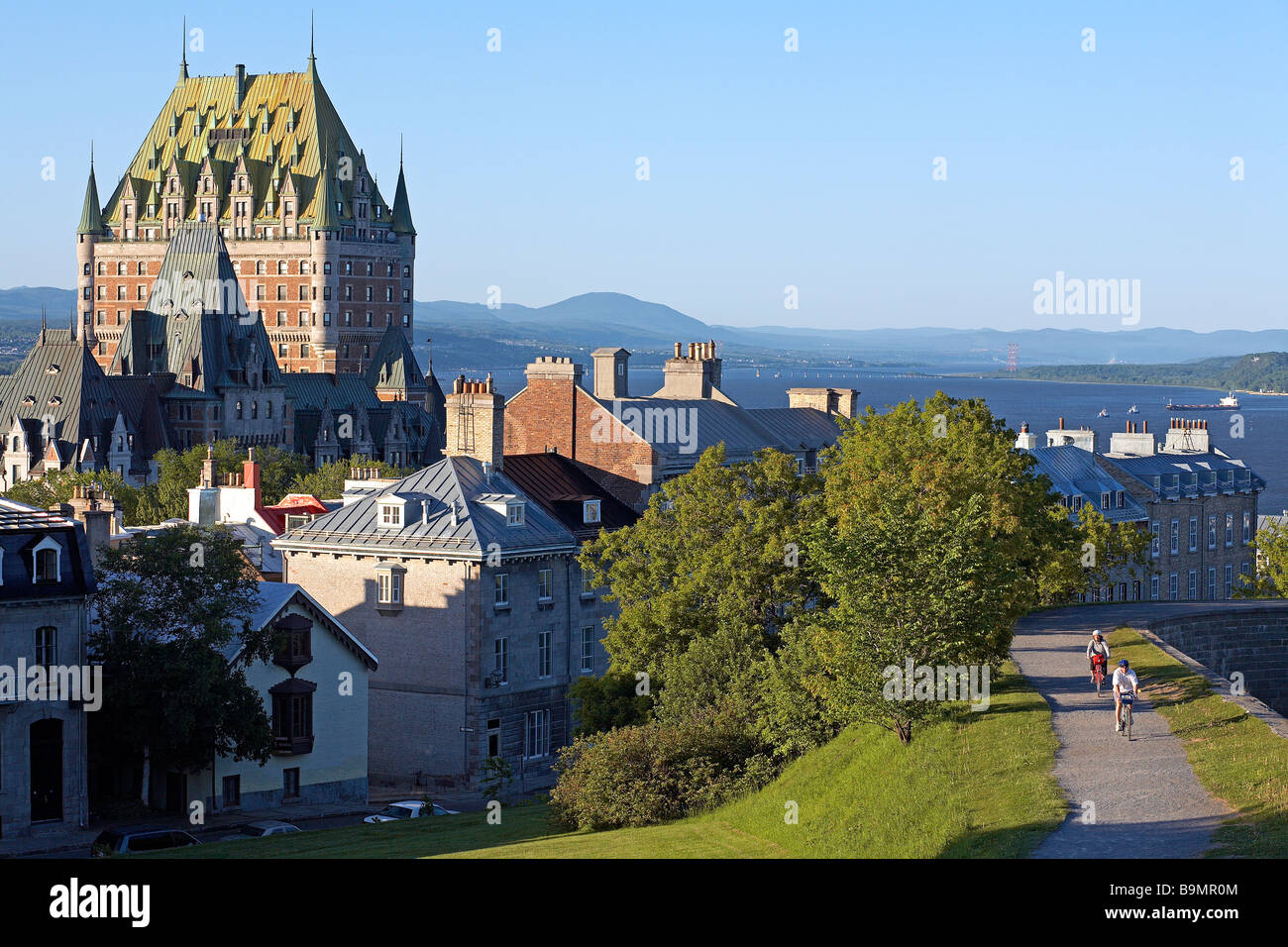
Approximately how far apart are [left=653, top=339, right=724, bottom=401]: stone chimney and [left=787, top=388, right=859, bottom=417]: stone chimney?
421 cm

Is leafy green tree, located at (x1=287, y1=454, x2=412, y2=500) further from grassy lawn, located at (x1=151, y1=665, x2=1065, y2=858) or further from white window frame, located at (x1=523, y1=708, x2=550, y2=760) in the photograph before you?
grassy lawn, located at (x1=151, y1=665, x2=1065, y2=858)

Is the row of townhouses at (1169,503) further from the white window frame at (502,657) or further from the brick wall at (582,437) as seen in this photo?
the white window frame at (502,657)

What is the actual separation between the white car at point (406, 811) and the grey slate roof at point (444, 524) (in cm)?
738

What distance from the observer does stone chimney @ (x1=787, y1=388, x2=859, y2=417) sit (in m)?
85.2

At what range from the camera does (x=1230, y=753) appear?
3312 cm

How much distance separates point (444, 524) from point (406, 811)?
9178 mm

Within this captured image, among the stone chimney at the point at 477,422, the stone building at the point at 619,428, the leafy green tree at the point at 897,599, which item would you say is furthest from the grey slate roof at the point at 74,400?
the leafy green tree at the point at 897,599

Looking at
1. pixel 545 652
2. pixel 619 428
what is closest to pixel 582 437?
pixel 619 428

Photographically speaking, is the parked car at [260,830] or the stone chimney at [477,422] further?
the stone chimney at [477,422]

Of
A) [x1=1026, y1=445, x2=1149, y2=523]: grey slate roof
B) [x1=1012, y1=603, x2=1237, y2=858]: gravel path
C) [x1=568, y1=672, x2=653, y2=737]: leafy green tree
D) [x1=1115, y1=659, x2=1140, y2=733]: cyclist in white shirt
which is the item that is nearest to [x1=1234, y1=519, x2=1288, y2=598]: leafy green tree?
[x1=1026, y1=445, x2=1149, y2=523]: grey slate roof

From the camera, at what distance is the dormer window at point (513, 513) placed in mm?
54125

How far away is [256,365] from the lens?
16400 centimetres
